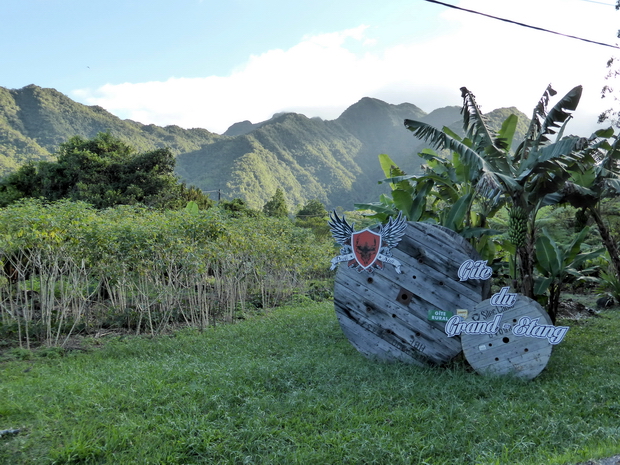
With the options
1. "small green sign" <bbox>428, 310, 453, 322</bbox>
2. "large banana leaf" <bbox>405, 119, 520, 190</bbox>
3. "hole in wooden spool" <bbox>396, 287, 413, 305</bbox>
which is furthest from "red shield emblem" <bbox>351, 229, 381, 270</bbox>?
"large banana leaf" <bbox>405, 119, 520, 190</bbox>

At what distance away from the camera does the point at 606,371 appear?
4.88m

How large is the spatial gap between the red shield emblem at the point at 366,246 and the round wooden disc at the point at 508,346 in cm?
143

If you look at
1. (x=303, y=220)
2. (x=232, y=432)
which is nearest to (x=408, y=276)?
(x=232, y=432)

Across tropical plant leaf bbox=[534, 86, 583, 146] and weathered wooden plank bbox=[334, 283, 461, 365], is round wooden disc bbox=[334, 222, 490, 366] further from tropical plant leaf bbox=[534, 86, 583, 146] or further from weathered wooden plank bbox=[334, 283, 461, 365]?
tropical plant leaf bbox=[534, 86, 583, 146]

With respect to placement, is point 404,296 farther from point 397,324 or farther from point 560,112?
point 560,112

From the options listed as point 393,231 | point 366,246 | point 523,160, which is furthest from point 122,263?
point 523,160

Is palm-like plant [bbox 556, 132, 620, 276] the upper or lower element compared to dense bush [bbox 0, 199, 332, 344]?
upper

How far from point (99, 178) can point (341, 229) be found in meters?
16.7

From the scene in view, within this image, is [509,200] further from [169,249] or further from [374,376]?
[169,249]

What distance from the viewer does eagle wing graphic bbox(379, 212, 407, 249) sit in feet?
18.1

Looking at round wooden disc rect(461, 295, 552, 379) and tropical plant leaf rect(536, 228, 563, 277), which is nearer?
round wooden disc rect(461, 295, 552, 379)

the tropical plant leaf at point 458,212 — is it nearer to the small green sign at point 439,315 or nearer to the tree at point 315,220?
the small green sign at point 439,315

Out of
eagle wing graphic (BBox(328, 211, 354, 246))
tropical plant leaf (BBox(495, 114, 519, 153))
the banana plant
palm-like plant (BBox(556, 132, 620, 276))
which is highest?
tropical plant leaf (BBox(495, 114, 519, 153))

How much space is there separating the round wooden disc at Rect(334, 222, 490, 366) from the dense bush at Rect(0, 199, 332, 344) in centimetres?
341
